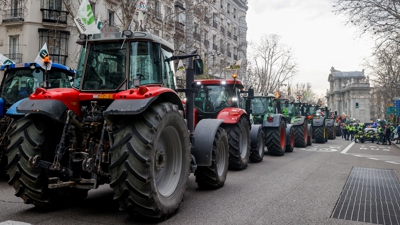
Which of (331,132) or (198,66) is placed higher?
(198,66)

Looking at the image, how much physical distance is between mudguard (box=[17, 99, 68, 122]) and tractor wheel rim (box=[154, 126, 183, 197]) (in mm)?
1399

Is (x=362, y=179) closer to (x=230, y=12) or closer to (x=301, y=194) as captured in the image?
(x=301, y=194)

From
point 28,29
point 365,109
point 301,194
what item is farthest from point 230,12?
point 365,109

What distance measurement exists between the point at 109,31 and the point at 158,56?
2.75ft

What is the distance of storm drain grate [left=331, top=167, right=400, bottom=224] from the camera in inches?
211

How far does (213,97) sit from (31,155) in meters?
6.71

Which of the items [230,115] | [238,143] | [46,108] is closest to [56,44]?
[230,115]

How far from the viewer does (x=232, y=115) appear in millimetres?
9695

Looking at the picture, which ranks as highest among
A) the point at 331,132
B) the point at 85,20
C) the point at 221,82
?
the point at 85,20

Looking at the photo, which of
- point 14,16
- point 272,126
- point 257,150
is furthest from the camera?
point 14,16

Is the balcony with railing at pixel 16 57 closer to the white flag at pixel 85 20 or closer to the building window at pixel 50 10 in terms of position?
the building window at pixel 50 10

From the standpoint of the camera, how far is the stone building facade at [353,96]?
9119 cm

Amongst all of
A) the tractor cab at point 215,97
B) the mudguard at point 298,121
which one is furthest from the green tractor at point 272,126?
the tractor cab at point 215,97

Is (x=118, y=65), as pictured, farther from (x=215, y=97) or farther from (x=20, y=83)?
(x=215, y=97)
